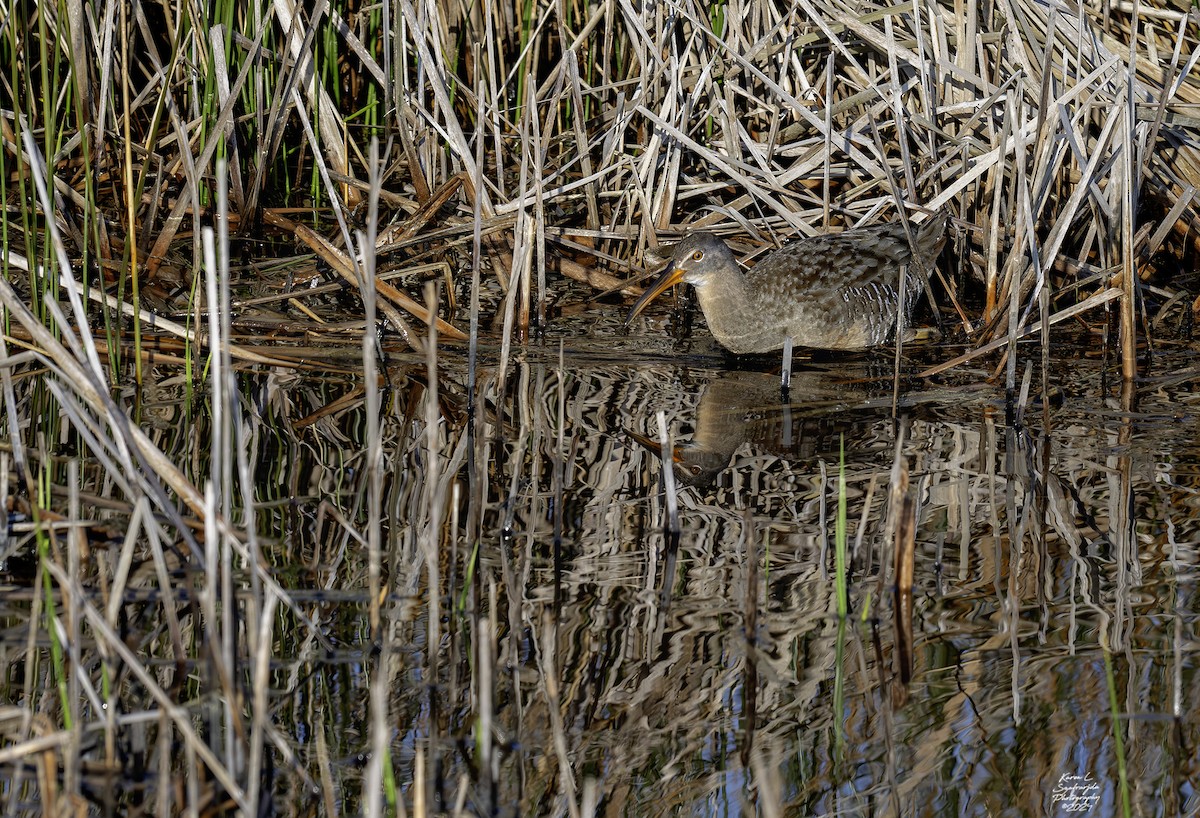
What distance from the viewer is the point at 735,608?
327 cm

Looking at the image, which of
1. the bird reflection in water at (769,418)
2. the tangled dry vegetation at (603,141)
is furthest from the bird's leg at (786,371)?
the tangled dry vegetation at (603,141)

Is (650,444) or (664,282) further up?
(664,282)

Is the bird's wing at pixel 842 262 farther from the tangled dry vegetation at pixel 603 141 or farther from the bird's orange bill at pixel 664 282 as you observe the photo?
the bird's orange bill at pixel 664 282

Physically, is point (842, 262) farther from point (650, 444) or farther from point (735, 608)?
point (735, 608)

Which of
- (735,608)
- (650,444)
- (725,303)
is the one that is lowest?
(735,608)

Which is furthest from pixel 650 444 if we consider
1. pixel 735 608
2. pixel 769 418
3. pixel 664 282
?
→ pixel 664 282

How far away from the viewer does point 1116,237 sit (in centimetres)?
564

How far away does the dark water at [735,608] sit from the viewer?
8.66 feet

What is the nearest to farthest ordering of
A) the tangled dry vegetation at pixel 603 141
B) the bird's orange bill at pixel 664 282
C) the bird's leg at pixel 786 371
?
the bird's leg at pixel 786 371, the tangled dry vegetation at pixel 603 141, the bird's orange bill at pixel 664 282

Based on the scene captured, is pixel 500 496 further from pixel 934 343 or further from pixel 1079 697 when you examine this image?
pixel 934 343

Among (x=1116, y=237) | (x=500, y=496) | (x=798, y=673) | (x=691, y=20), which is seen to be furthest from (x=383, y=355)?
(x=1116, y=237)

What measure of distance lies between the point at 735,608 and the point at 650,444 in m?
1.21

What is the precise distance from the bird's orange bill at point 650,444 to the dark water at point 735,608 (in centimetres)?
4

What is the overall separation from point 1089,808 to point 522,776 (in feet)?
3.25
